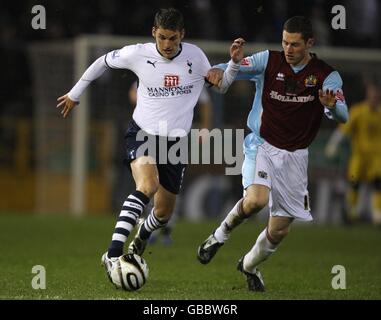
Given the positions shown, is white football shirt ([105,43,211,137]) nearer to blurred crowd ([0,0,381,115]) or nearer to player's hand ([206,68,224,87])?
player's hand ([206,68,224,87])

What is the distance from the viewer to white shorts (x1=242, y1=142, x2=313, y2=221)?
8875 mm

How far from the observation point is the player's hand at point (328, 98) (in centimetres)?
843

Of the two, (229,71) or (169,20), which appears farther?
(229,71)

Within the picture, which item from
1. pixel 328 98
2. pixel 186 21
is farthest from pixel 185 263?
pixel 186 21

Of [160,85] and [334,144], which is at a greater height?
[160,85]

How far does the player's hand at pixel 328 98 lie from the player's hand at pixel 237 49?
75 centimetres

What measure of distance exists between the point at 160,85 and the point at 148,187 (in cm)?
96

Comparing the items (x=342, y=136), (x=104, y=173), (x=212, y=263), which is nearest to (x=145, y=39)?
(x=104, y=173)

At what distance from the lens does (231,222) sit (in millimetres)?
9016

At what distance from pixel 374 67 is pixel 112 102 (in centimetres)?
510

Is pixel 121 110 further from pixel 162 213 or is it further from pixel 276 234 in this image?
pixel 276 234

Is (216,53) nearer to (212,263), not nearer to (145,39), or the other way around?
(145,39)

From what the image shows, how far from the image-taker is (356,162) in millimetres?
18578

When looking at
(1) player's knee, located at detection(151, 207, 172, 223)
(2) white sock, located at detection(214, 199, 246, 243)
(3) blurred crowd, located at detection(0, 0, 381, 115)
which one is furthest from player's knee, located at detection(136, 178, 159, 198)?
(3) blurred crowd, located at detection(0, 0, 381, 115)
